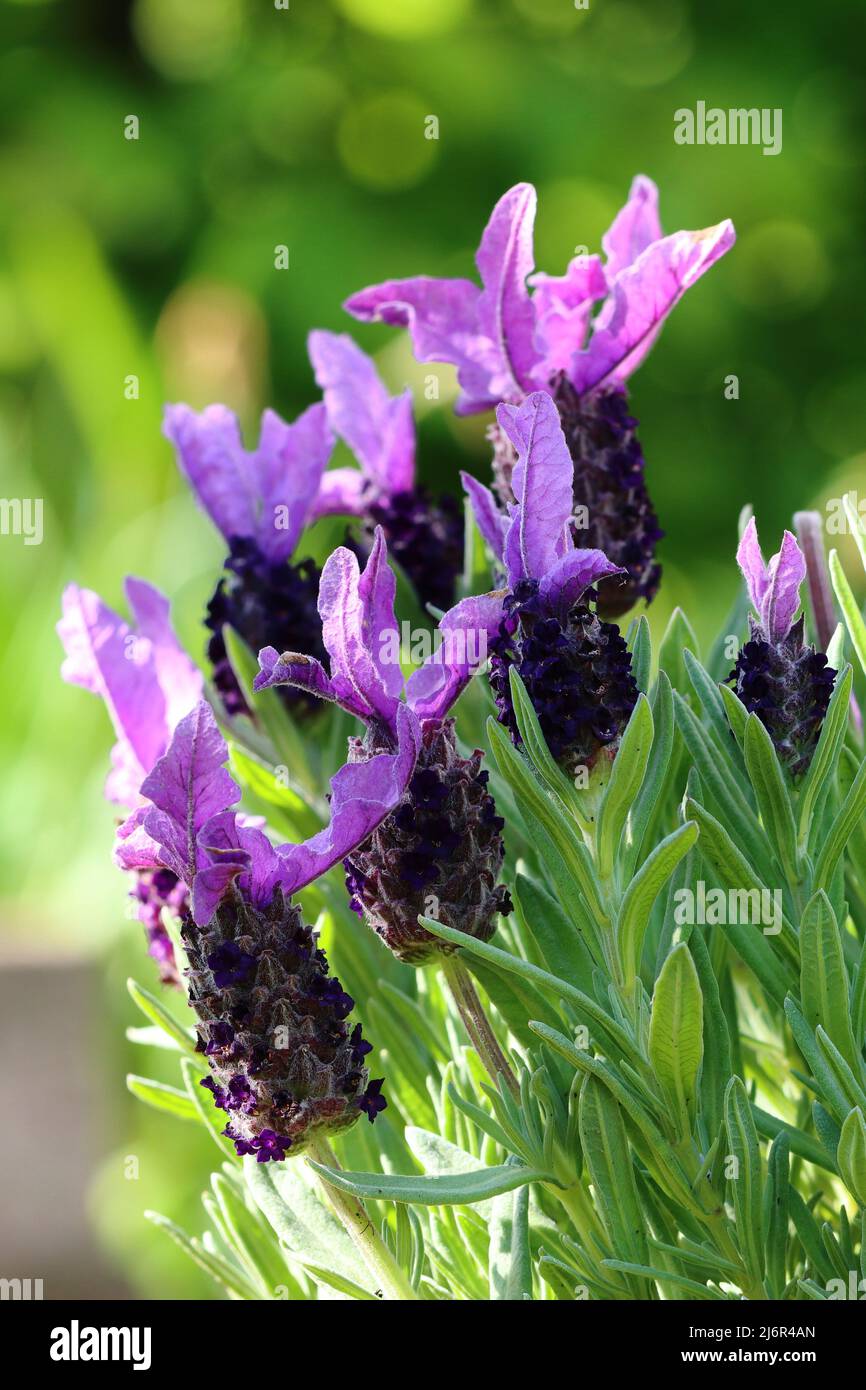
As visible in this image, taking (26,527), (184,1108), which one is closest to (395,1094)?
(184,1108)

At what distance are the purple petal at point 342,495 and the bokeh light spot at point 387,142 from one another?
112 inches

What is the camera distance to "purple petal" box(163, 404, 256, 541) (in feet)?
2.08

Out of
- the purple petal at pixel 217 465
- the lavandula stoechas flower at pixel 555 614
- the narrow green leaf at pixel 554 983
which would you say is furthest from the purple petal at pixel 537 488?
the purple petal at pixel 217 465

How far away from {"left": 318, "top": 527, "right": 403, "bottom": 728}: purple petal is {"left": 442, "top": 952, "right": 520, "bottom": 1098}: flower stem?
3.2 inches

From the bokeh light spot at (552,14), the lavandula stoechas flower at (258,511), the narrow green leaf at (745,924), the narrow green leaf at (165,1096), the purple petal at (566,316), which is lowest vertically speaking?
the narrow green leaf at (165,1096)

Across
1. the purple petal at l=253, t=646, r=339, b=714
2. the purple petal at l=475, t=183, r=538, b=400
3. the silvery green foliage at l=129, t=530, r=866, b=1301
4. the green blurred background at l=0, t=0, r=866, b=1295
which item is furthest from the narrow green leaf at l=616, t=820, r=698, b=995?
the green blurred background at l=0, t=0, r=866, b=1295

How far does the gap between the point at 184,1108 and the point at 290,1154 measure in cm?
19

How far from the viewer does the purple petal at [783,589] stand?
45 cm

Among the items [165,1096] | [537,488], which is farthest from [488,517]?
[165,1096]

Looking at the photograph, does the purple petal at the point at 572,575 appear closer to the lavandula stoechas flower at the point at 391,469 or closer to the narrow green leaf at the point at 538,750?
the narrow green leaf at the point at 538,750

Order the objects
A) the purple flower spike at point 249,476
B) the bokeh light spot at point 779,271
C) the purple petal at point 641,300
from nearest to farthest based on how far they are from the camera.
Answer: the purple petal at point 641,300 → the purple flower spike at point 249,476 → the bokeh light spot at point 779,271

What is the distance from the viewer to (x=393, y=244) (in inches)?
129

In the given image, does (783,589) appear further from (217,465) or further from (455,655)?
(217,465)

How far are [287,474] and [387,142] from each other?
2.96 m
